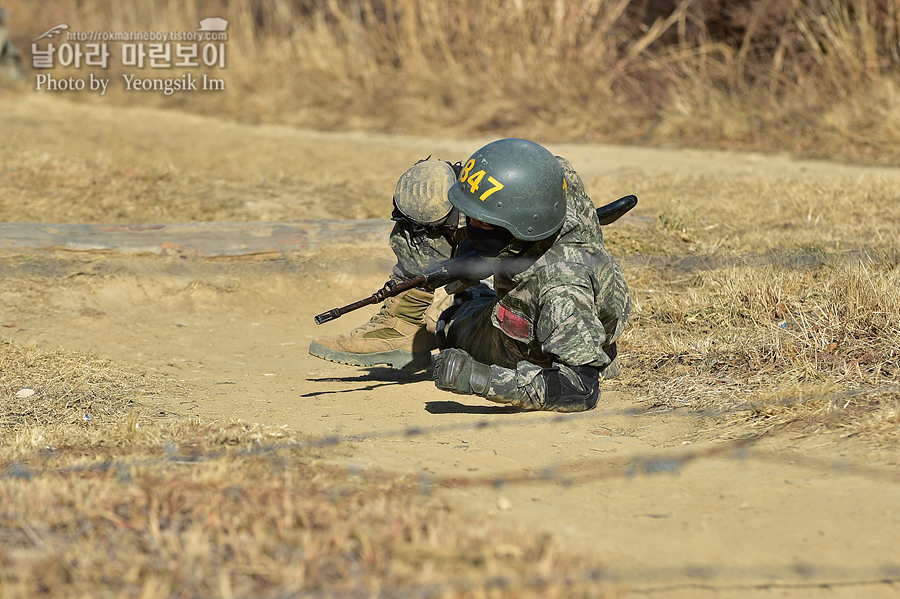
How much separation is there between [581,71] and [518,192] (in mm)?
7707

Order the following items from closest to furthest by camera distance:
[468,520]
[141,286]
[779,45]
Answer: [468,520], [141,286], [779,45]

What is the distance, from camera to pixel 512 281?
361 centimetres

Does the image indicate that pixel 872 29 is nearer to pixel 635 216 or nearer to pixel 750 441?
pixel 635 216

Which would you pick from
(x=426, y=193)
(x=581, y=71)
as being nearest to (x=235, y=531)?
(x=426, y=193)

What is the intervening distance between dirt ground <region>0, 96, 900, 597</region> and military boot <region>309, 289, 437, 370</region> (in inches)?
5.4

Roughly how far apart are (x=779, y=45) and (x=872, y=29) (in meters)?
0.98

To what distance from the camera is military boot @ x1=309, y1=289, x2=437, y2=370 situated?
14.3ft

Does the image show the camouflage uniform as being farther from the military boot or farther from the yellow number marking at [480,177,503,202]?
the military boot

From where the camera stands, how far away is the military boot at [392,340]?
4.36 m

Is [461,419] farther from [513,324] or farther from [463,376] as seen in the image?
[513,324]

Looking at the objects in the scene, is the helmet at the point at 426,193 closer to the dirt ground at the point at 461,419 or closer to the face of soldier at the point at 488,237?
the face of soldier at the point at 488,237

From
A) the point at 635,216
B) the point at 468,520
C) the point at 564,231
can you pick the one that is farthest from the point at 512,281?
the point at 635,216

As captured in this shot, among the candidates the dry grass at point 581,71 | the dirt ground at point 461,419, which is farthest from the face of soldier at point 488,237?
the dry grass at point 581,71

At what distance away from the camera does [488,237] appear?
355cm
